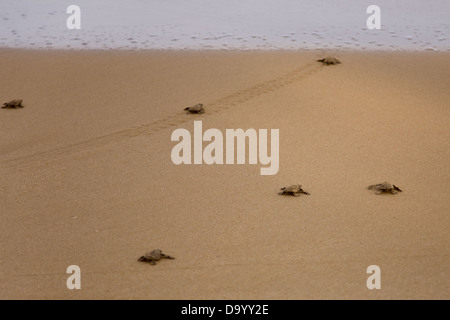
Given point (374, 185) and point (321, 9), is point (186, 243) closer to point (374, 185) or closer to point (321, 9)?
point (374, 185)

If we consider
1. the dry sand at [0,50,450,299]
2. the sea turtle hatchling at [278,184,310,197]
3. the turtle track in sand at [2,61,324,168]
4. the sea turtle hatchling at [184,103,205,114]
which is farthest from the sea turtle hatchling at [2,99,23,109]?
the sea turtle hatchling at [278,184,310,197]

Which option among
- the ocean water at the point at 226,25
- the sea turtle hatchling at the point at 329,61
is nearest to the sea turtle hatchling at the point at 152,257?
the sea turtle hatchling at the point at 329,61

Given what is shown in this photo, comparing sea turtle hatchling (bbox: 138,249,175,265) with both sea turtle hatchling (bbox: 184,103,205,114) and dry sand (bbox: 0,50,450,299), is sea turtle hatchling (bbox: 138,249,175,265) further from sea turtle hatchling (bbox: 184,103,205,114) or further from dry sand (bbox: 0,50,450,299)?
sea turtle hatchling (bbox: 184,103,205,114)

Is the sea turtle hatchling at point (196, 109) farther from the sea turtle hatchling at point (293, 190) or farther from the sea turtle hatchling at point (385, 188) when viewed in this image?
the sea turtle hatchling at point (385, 188)

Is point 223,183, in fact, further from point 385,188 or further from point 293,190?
point 385,188

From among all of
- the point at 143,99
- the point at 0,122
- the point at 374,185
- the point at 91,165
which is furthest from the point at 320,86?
the point at 0,122

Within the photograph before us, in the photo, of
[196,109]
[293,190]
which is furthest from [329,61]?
[293,190]
